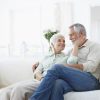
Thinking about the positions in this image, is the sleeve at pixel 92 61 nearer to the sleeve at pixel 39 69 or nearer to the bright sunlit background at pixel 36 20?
the sleeve at pixel 39 69

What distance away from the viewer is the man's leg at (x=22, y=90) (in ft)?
7.57

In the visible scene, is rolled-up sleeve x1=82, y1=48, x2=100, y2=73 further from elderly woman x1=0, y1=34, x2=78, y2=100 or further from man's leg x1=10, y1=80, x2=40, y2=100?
man's leg x1=10, y1=80, x2=40, y2=100

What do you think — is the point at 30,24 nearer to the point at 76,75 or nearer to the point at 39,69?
the point at 39,69

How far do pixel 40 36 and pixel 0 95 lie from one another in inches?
73.7

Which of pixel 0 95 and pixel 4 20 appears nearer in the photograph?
pixel 0 95

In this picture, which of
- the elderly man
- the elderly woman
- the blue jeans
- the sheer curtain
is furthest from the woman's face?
the sheer curtain

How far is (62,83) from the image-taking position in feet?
7.51

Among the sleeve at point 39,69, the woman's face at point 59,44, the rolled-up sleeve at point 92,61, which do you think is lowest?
the sleeve at point 39,69

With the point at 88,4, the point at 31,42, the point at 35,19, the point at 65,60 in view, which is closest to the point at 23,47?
the point at 31,42

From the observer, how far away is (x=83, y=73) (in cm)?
236

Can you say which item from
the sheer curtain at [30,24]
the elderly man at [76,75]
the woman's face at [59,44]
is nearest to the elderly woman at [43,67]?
the woman's face at [59,44]

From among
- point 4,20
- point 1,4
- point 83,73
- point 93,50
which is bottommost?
point 83,73

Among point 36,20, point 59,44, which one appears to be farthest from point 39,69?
point 36,20

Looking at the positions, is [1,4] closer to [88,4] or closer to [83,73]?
[88,4]
